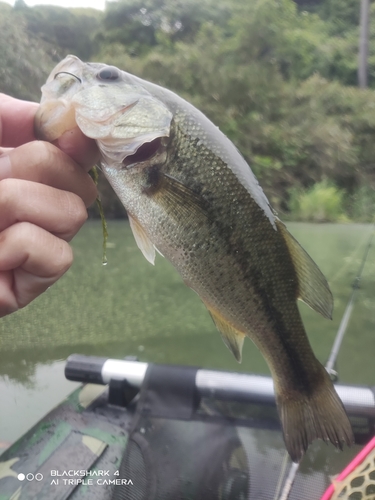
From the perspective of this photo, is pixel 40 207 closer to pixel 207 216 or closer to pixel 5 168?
pixel 5 168

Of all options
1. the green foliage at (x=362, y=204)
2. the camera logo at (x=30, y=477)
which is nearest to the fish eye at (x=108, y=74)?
the camera logo at (x=30, y=477)

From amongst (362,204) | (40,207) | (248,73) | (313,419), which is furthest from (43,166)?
(248,73)

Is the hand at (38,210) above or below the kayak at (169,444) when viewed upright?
above

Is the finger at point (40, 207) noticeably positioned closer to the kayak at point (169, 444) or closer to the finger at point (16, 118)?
the finger at point (16, 118)

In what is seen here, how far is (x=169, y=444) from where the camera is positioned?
1.43m

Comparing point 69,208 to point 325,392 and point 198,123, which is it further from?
point 325,392

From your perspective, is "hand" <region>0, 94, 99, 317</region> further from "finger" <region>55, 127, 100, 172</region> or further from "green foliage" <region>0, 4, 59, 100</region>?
"green foliage" <region>0, 4, 59, 100</region>

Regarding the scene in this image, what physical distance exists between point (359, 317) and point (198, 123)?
8.38ft

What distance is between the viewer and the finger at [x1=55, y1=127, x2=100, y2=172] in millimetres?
890

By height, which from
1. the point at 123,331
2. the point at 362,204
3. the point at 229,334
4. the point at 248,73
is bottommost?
the point at 362,204

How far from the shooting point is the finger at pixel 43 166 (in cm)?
85

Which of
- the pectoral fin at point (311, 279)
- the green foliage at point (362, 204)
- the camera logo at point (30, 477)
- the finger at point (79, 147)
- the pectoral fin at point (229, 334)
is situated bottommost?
the green foliage at point (362, 204)

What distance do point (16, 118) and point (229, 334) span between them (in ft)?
2.39

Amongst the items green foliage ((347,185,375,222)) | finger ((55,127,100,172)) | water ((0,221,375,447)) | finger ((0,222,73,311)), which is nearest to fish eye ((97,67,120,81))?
finger ((55,127,100,172))
